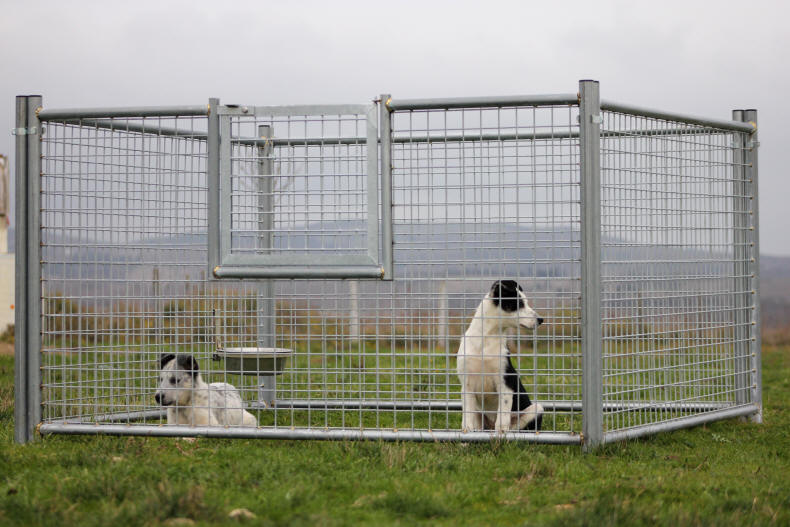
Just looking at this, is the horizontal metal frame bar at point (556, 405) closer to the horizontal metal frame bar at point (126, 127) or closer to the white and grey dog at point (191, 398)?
the white and grey dog at point (191, 398)

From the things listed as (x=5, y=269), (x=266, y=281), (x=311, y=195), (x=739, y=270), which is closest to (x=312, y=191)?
(x=311, y=195)

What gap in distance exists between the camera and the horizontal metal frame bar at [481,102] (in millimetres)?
5473

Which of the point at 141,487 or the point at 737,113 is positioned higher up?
the point at 737,113

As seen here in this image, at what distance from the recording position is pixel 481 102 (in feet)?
18.1

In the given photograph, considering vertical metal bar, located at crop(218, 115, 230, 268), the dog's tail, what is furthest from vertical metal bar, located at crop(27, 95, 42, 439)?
the dog's tail

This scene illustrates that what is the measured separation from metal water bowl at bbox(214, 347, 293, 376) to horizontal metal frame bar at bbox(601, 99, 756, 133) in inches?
104

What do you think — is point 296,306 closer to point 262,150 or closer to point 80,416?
point 262,150

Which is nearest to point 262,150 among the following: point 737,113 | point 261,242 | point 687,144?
point 261,242

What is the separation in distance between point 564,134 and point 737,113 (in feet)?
4.79

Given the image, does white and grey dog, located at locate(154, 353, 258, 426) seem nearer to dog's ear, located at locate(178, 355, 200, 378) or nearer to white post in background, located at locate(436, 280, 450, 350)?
dog's ear, located at locate(178, 355, 200, 378)

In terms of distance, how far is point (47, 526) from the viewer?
3.83 meters

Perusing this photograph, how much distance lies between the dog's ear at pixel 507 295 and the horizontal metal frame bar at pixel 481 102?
1.20 m

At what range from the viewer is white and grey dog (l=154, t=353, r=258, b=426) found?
598 cm

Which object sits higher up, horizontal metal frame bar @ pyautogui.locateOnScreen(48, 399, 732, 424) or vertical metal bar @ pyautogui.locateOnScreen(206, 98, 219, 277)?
vertical metal bar @ pyautogui.locateOnScreen(206, 98, 219, 277)
